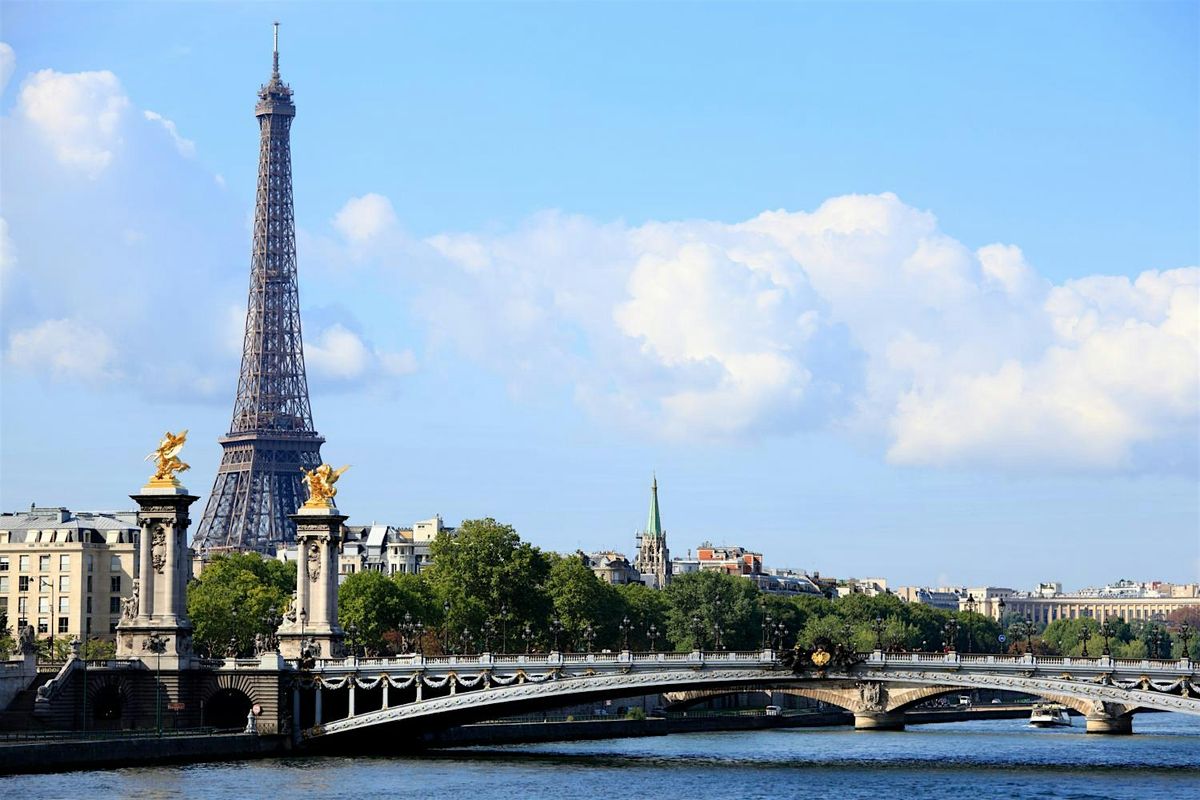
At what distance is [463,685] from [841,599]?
103125 millimetres

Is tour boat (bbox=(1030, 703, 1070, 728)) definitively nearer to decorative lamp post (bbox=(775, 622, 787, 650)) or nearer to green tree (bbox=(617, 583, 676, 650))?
decorative lamp post (bbox=(775, 622, 787, 650))

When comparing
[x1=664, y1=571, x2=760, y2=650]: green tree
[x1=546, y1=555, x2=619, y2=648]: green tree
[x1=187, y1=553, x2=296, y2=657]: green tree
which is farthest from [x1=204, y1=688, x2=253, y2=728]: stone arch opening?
[x1=664, y1=571, x2=760, y2=650]: green tree

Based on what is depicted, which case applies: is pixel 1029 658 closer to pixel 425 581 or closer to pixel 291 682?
pixel 291 682

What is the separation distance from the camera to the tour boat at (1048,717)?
12444cm

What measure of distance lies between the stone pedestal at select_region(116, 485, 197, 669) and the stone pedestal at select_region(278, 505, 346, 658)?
21.3 ft

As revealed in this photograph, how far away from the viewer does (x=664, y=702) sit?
128m

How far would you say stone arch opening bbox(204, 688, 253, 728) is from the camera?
86.1 metres

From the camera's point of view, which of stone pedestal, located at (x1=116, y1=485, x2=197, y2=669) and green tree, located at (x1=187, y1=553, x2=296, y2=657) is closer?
stone pedestal, located at (x1=116, y1=485, x2=197, y2=669)

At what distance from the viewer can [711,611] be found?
154 meters

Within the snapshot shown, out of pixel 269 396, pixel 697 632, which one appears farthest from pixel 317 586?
pixel 269 396

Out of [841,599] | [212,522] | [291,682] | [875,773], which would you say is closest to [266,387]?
[212,522]

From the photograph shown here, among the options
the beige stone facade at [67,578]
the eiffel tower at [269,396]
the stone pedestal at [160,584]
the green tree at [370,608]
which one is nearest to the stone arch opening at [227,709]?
the stone pedestal at [160,584]

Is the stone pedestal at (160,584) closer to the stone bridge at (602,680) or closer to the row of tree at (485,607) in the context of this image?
the stone bridge at (602,680)

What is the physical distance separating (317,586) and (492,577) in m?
33.6
